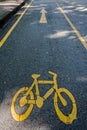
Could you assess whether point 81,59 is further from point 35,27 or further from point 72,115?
point 35,27

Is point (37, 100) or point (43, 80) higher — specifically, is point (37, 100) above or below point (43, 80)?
above

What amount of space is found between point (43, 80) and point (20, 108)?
1191mm

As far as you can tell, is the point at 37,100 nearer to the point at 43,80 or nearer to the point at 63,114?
the point at 63,114

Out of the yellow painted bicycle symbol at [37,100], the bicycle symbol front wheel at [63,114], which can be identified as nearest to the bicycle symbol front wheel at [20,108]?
the yellow painted bicycle symbol at [37,100]

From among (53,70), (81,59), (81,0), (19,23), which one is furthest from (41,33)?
(81,0)

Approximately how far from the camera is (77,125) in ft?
12.4

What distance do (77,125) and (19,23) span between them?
27.4ft

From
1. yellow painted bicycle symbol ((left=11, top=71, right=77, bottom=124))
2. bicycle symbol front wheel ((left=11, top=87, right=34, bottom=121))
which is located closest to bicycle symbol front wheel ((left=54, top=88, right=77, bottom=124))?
yellow painted bicycle symbol ((left=11, top=71, right=77, bottom=124))

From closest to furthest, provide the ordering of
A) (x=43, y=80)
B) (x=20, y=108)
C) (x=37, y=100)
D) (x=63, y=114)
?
(x=63, y=114) → (x=20, y=108) → (x=37, y=100) → (x=43, y=80)

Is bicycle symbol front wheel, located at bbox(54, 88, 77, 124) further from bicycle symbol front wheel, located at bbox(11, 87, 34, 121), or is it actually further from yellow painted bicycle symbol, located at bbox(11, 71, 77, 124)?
bicycle symbol front wheel, located at bbox(11, 87, 34, 121)

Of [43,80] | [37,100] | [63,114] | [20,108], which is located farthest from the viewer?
[43,80]

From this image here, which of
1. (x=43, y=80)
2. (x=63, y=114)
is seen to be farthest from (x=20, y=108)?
(x=43, y=80)

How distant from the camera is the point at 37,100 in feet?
14.4

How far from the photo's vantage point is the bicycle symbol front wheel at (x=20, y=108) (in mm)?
3954
